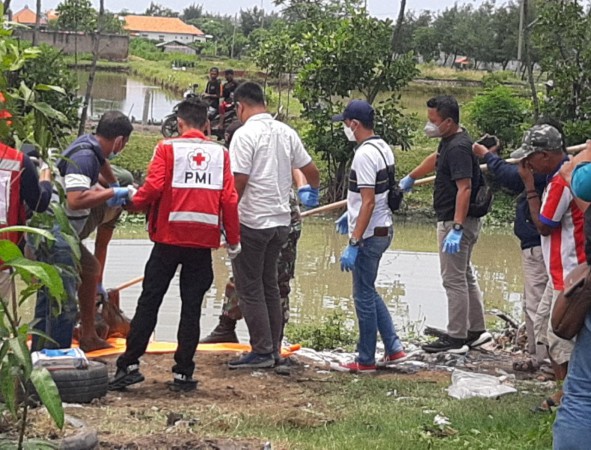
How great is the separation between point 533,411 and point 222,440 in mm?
2049

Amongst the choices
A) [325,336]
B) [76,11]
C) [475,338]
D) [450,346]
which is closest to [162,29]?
[76,11]

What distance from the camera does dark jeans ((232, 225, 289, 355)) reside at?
7.03 metres

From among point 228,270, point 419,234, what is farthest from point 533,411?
point 419,234

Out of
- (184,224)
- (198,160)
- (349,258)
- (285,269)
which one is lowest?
(285,269)

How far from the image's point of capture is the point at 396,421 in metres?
5.65

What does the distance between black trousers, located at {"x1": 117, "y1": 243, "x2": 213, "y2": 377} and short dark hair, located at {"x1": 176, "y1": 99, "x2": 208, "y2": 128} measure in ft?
2.56

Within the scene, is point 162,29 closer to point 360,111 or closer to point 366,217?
point 360,111

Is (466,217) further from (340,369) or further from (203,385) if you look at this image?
(203,385)

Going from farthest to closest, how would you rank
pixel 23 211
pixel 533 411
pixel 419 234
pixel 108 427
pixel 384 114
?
pixel 384 114, pixel 419 234, pixel 533 411, pixel 23 211, pixel 108 427

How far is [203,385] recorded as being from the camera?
6.76 meters

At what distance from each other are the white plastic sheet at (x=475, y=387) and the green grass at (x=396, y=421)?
0.26ft

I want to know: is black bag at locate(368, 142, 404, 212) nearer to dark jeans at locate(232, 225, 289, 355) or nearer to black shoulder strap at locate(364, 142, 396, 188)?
black shoulder strap at locate(364, 142, 396, 188)

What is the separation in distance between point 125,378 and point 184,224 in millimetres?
1014

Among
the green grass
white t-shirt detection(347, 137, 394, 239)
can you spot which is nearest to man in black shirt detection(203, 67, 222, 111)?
white t-shirt detection(347, 137, 394, 239)
